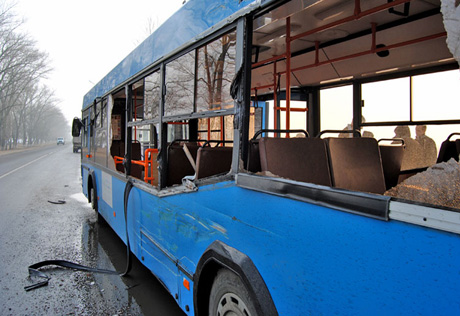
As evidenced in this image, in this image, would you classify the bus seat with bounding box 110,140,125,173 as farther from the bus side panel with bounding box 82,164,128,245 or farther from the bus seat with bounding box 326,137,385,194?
the bus seat with bounding box 326,137,385,194

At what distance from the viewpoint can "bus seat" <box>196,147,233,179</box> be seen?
290 cm

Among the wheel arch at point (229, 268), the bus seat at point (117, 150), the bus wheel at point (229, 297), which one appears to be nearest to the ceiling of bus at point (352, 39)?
the wheel arch at point (229, 268)

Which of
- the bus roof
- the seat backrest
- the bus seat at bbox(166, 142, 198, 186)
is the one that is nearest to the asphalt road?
the bus seat at bbox(166, 142, 198, 186)

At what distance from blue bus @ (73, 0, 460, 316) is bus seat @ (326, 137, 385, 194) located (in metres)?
0.02

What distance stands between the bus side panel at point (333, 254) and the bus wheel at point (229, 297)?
22 cm

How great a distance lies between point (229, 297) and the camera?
2.10 metres

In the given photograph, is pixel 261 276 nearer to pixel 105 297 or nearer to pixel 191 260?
pixel 191 260

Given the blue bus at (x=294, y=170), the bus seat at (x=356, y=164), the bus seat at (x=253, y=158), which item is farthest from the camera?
the bus seat at (x=356, y=164)

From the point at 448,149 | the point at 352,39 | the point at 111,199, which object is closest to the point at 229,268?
the point at 448,149

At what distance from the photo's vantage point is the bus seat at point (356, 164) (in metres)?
2.77

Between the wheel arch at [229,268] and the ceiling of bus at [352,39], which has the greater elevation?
the ceiling of bus at [352,39]

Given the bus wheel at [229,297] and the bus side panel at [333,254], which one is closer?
the bus side panel at [333,254]

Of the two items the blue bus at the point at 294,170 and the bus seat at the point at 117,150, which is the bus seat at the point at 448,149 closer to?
the blue bus at the point at 294,170

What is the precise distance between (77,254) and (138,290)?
1.70 metres
